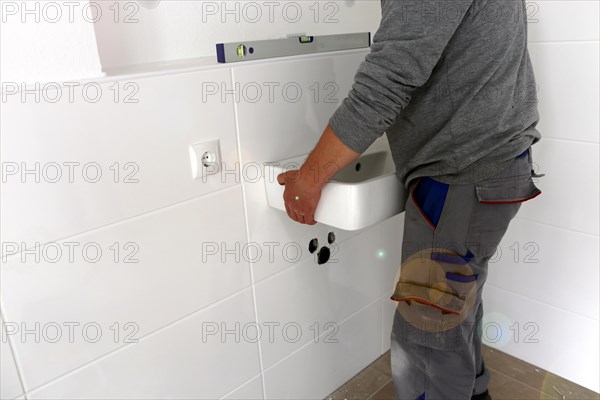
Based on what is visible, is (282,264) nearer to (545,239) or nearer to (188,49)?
(188,49)

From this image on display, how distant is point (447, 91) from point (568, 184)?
67 cm

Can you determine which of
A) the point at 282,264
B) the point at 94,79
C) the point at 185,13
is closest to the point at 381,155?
the point at 282,264

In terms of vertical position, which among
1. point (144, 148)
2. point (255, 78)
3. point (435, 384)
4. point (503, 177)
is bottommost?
point (435, 384)

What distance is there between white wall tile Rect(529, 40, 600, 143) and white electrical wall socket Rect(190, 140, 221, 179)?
0.93 meters

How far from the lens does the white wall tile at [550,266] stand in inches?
56.9

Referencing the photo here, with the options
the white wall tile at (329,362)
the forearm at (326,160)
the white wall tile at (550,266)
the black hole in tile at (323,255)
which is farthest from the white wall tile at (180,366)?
the white wall tile at (550,266)

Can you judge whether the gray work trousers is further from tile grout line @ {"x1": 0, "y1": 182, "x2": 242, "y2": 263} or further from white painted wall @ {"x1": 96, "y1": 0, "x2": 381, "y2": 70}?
white painted wall @ {"x1": 96, "y1": 0, "x2": 381, "y2": 70}

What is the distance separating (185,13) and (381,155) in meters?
0.64

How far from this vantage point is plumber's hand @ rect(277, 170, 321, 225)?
1.05m

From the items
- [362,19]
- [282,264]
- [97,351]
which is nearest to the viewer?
[97,351]

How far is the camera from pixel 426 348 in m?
1.20

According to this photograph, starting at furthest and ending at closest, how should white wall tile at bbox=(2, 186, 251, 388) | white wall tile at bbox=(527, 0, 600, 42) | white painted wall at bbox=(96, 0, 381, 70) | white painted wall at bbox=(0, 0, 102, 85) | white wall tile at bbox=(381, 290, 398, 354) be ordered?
white wall tile at bbox=(381, 290, 398, 354)
white wall tile at bbox=(527, 0, 600, 42)
white painted wall at bbox=(96, 0, 381, 70)
white wall tile at bbox=(2, 186, 251, 388)
white painted wall at bbox=(0, 0, 102, 85)

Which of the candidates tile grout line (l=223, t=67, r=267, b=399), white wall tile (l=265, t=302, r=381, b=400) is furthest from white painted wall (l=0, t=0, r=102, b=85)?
white wall tile (l=265, t=302, r=381, b=400)

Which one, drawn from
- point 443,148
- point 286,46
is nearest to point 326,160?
point 443,148
